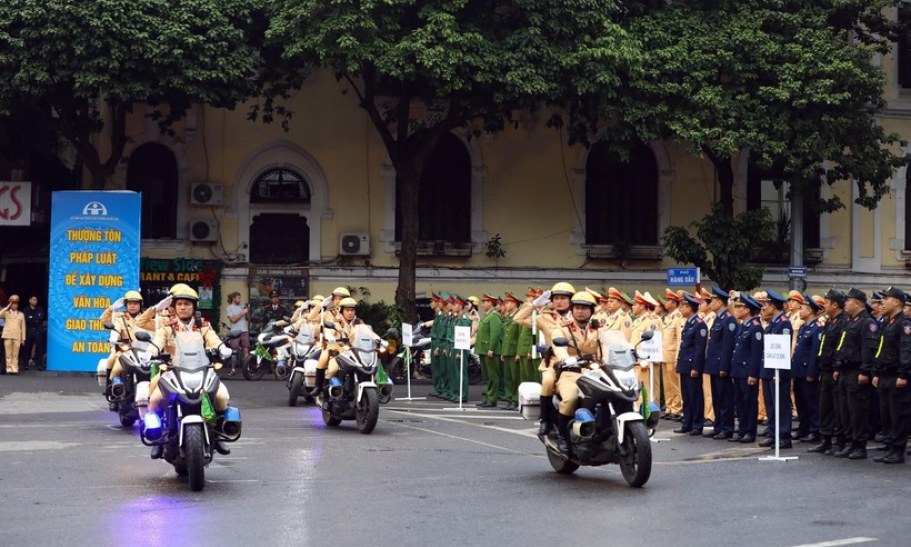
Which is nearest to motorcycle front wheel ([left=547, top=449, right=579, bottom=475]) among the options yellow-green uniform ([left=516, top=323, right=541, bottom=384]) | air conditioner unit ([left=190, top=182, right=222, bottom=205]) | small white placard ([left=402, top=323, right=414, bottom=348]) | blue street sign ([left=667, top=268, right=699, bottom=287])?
yellow-green uniform ([left=516, top=323, right=541, bottom=384])

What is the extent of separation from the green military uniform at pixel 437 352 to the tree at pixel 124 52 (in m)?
8.29

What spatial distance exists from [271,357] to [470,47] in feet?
26.4

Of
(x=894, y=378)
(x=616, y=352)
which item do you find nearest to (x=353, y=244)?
(x=894, y=378)

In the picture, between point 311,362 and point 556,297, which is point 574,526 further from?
point 311,362

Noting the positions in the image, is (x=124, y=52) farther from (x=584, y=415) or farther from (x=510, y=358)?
(x=584, y=415)

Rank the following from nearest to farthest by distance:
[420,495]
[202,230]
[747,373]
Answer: [420,495], [747,373], [202,230]

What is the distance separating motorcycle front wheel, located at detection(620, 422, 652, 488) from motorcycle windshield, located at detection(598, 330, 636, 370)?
77 cm

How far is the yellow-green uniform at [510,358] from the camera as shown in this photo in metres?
24.0

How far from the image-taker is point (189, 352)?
537 inches

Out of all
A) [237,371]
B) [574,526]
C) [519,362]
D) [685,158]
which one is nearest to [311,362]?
[519,362]

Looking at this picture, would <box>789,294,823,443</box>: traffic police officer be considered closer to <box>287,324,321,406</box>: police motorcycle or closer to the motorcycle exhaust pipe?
<box>287,324,321,406</box>: police motorcycle

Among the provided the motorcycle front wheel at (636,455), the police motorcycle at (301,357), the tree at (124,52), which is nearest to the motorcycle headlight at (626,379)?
the motorcycle front wheel at (636,455)

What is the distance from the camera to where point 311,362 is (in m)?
20.6

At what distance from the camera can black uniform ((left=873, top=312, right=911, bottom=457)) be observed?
1612 cm
